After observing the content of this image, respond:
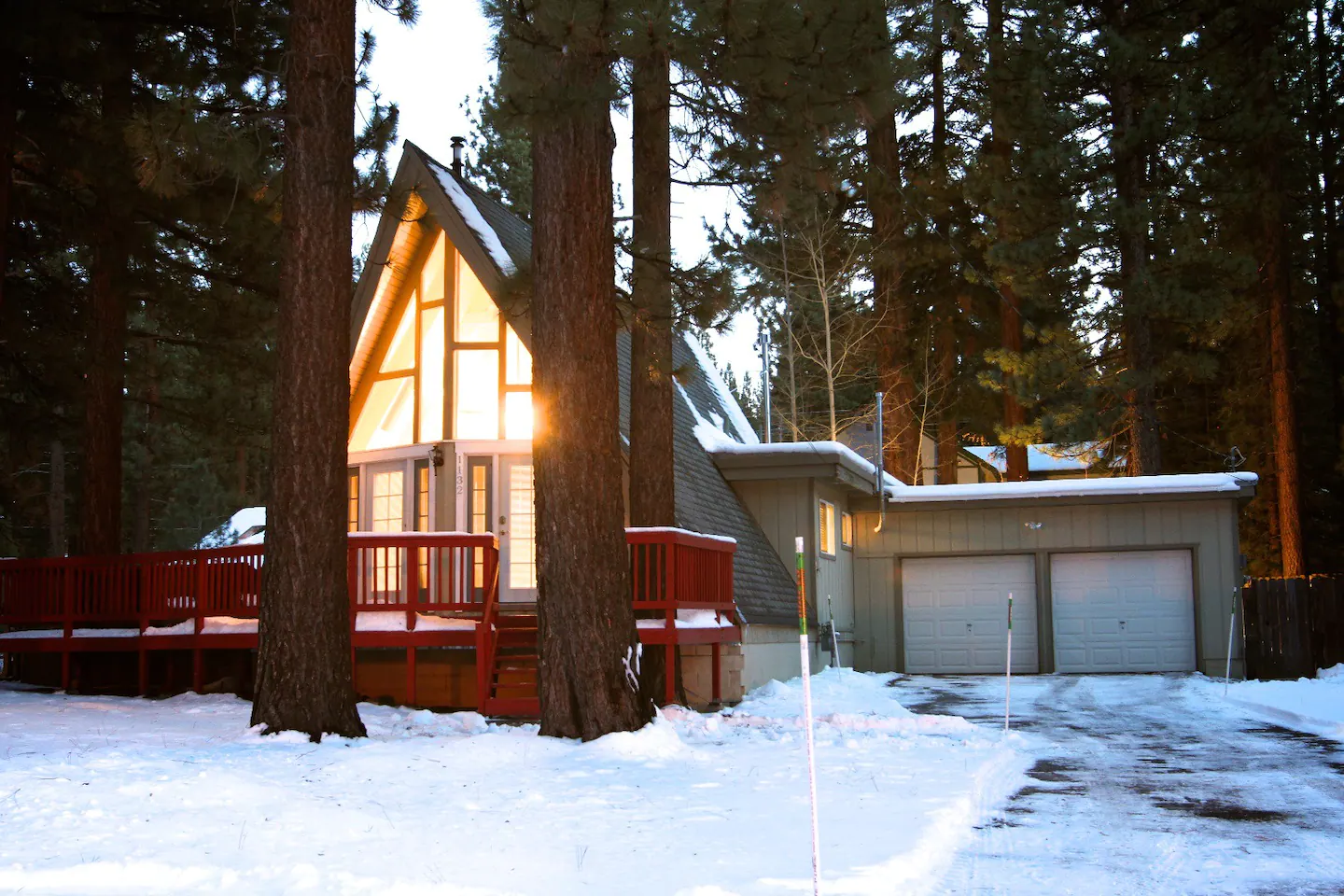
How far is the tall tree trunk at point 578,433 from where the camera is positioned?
9.58m

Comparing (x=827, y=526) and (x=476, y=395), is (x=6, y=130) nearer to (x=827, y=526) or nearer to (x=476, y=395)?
(x=476, y=395)

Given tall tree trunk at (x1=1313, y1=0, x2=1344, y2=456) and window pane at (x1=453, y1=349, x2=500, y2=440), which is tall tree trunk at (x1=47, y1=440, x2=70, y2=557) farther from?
tall tree trunk at (x1=1313, y1=0, x2=1344, y2=456)

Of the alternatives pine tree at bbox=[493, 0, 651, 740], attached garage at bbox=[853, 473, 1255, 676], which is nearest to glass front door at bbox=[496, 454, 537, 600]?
pine tree at bbox=[493, 0, 651, 740]

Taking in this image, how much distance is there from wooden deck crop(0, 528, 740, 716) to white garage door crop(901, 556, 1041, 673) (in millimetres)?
9120

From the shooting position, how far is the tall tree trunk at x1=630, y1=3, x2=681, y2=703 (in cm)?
1225

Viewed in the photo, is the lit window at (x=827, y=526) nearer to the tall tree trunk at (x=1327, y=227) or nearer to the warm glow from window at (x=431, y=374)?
the warm glow from window at (x=431, y=374)

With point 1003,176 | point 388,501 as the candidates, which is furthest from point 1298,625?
point 388,501

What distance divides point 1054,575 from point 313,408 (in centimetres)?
1591

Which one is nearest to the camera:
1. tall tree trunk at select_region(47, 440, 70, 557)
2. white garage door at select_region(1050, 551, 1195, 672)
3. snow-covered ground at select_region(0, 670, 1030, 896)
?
snow-covered ground at select_region(0, 670, 1030, 896)

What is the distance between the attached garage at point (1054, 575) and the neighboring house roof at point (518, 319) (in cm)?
427

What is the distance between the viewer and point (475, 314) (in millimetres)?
16328

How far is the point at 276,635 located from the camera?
30.7ft

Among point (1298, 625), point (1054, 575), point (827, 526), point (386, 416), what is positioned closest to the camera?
point (386, 416)

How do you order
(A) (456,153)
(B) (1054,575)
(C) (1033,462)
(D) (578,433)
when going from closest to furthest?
(D) (578,433) < (A) (456,153) < (B) (1054,575) < (C) (1033,462)
